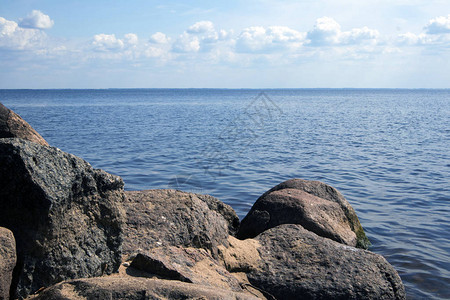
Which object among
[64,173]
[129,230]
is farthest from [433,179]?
[64,173]

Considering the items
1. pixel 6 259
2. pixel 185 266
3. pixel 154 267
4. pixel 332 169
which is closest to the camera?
pixel 6 259

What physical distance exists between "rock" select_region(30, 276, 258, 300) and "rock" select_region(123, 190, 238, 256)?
4.29 ft

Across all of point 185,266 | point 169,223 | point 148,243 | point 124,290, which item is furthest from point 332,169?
point 124,290

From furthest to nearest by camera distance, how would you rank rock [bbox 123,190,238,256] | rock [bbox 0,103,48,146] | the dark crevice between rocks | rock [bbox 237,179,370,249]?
rock [bbox 237,179,370,249] → rock [bbox 0,103,48,146] → rock [bbox 123,190,238,256] → the dark crevice between rocks

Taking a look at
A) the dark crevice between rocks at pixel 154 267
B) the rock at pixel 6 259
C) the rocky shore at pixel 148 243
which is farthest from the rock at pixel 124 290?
the dark crevice between rocks at pixel 154 267

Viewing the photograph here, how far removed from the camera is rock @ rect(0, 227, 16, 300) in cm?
307

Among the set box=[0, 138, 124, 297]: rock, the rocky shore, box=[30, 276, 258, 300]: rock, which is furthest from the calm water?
box=[30, 276, 258, 300]: rock

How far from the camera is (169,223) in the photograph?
5.14 m

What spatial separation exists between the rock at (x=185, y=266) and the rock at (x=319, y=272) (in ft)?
2.45

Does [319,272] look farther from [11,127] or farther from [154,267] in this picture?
[11,127]

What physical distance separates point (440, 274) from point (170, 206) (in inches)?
→ 188

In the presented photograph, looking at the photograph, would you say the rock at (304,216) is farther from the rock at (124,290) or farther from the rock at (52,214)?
the rock at (124,290)

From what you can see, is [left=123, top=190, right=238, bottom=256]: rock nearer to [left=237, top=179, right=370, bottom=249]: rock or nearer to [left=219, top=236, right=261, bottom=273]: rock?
[left=219, top=236, right=261, bottom=273]: rock

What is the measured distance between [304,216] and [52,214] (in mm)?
4308
